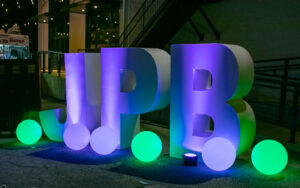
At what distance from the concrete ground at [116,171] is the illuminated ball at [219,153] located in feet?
0.41

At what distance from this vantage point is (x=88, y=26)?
19.5 metres

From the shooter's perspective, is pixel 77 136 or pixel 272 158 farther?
pixel 77 136

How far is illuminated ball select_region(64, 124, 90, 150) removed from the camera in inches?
231

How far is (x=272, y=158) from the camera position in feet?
15.2

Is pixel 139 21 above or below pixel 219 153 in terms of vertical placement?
above

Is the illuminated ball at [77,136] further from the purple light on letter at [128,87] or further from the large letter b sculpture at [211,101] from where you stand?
the large letter b sculpture at [211,101]

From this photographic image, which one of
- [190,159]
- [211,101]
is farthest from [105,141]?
[211,101]

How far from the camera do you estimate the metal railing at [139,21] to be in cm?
1296

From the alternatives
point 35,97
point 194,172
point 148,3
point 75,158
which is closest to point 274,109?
point 194,172

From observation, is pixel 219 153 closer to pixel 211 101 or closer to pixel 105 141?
pixel 211 101

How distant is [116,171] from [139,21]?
951cm

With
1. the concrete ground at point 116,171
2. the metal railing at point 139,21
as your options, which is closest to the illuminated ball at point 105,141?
the concrete ground at point 116,171

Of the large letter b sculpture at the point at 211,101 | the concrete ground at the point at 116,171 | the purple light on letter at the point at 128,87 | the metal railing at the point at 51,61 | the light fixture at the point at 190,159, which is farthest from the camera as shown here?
the metal railing at the point at 51,61

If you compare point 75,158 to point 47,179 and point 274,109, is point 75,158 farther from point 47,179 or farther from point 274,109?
point 274,109
